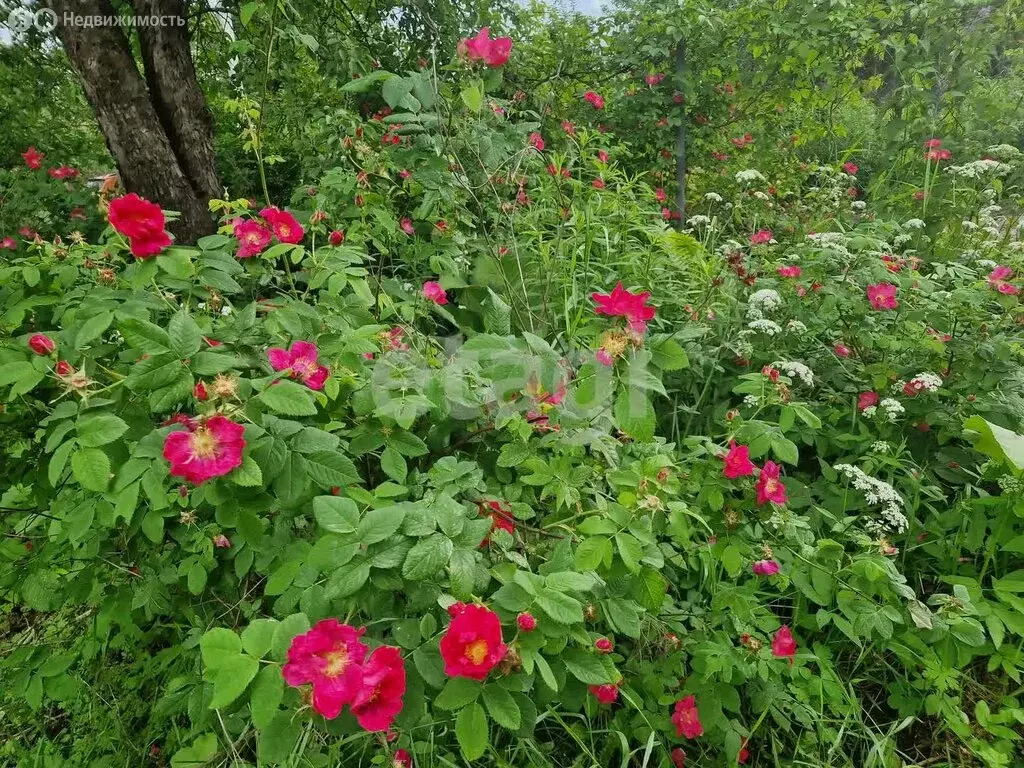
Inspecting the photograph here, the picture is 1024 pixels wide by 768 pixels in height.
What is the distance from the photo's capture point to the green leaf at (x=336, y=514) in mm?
870

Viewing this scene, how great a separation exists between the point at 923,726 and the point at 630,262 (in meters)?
1.73

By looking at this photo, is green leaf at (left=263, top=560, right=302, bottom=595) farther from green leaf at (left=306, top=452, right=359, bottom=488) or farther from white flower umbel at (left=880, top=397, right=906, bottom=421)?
white flower umbel at (left=880, top=397, right=906, bottom=421)

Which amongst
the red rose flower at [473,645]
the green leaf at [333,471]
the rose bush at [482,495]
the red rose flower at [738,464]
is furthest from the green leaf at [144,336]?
the red rose flower at [738,464]

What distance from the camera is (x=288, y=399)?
90cm

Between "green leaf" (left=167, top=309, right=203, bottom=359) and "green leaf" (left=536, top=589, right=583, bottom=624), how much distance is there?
2.07 ft

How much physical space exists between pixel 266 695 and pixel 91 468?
1.44 feet

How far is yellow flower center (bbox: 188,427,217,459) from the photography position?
857 millimetres

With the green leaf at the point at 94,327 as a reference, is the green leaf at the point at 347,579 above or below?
below

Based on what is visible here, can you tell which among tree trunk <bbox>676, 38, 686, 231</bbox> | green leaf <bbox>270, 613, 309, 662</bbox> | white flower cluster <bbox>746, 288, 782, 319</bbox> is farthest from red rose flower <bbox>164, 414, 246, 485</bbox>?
tree trunk <bbox>676, 38, 686, 231</bbox>

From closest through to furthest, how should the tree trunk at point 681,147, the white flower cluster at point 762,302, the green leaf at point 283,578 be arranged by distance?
the green leaf at point 283,578 → the white flower cluster at point 762,302 → the tree trunk at point 681,147

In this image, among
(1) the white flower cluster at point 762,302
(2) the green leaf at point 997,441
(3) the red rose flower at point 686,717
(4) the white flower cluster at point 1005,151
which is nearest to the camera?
(3) the red rose flower at point 686,717

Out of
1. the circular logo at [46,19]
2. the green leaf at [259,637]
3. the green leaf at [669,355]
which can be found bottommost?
the green leaf at [259,637]

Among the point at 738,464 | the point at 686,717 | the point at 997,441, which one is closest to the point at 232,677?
the point at 738,464

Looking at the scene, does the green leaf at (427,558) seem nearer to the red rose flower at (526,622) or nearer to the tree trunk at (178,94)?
the red rose flower at (526,622)
